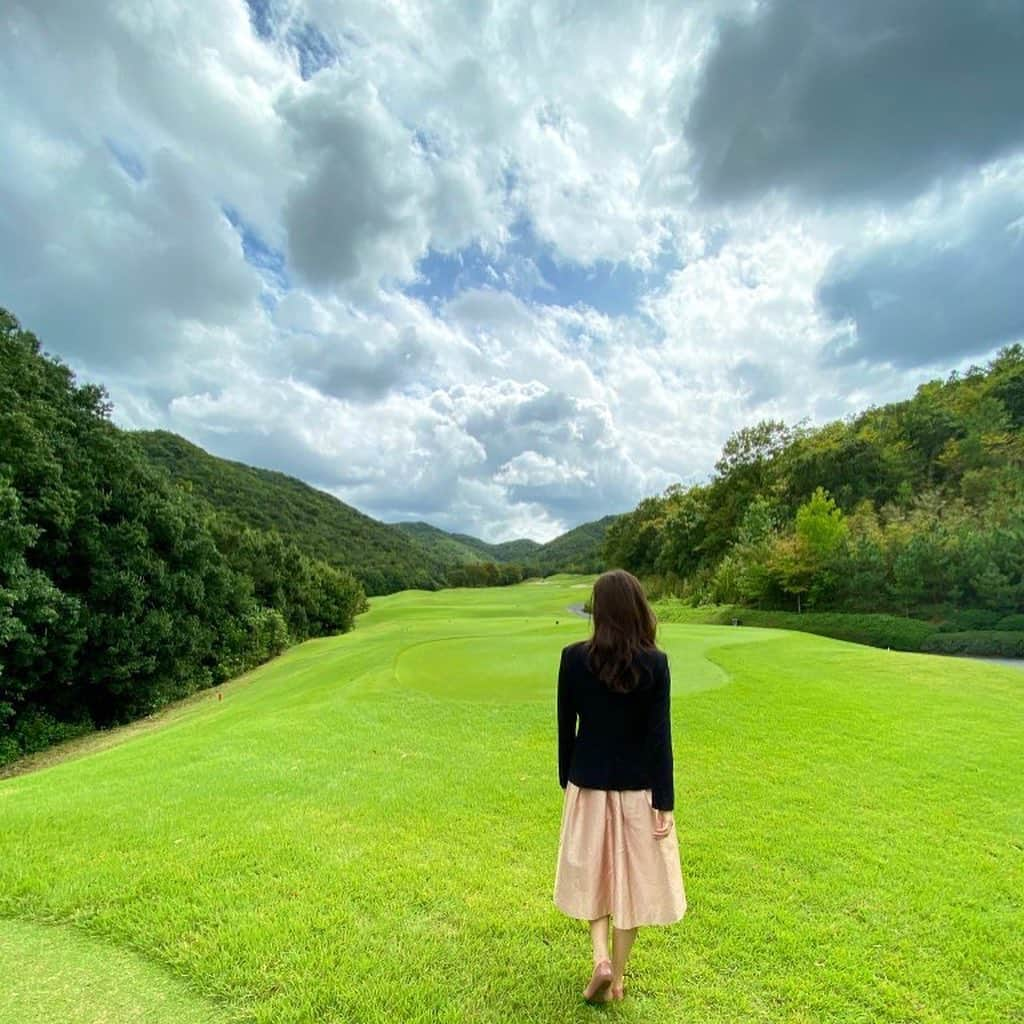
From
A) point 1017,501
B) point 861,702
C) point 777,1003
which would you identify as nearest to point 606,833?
point 777,1003

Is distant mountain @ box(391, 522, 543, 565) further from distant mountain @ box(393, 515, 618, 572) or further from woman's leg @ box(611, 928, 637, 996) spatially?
woman's leg @ box(611, 928, 637, 996)

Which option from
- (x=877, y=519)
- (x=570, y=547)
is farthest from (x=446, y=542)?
(x=877, y=519)

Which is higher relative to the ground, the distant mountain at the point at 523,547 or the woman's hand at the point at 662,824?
the distant mountain at the point at 523,547

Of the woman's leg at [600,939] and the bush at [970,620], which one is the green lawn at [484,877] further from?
the bush at [970,620]

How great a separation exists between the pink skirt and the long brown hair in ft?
1.97

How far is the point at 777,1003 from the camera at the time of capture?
110 inches

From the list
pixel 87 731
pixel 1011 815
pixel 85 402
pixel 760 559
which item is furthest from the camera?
pixel 760 559

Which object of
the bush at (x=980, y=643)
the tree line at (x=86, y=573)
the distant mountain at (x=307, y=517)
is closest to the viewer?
the tree line at (x=86, y=573)

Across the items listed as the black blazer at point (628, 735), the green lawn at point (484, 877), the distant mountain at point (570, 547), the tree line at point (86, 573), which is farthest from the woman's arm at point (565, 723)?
the distant mountain at point (570, 547)

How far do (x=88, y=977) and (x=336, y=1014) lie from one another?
1.44 m

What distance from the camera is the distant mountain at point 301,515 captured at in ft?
181

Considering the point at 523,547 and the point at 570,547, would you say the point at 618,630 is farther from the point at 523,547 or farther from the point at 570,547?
the point at 523,547

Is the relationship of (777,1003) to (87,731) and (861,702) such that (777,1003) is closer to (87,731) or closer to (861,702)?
(861,702)

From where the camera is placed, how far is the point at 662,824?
2.71 metres
